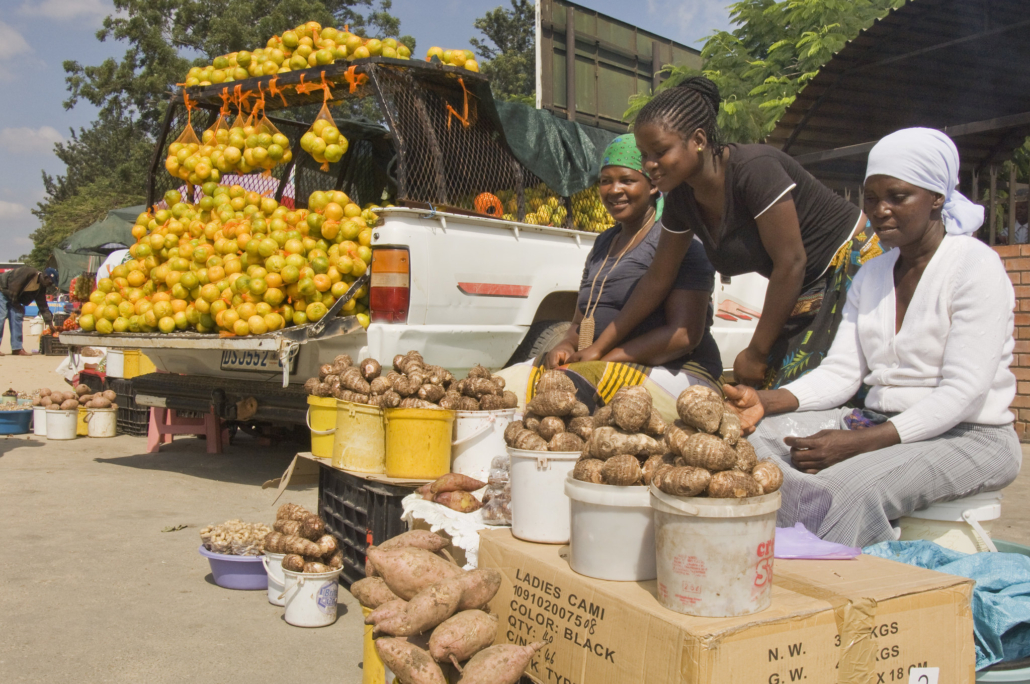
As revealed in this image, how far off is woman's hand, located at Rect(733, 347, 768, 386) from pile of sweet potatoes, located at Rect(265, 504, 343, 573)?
188 centimetres

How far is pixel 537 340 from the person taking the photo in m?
5.92

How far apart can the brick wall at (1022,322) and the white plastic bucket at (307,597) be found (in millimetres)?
6382

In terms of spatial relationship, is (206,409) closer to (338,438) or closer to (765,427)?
(338,438)

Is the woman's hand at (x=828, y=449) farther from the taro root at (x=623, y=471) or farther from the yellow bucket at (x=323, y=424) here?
the yellow bucket at (x=323, y=424)

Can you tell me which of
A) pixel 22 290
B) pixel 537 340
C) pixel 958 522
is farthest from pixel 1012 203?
pixel 22 290

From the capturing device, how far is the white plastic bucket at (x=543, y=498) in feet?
7.88

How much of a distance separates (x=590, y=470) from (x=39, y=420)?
26.2ft

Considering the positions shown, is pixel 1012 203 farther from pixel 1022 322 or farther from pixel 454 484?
pixel 454 484

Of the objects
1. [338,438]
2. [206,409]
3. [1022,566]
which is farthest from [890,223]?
[206,409]

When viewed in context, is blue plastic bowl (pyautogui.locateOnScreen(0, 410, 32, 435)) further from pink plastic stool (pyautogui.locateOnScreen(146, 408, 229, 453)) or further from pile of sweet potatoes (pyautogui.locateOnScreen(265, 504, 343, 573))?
pile of sweet potatoes (pyautogui.locateOnScreen(265, 504, 343, 573))

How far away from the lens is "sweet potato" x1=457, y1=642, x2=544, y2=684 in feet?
6.76

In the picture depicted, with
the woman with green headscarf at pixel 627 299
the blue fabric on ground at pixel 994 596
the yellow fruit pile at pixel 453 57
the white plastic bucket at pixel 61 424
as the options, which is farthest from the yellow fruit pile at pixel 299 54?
the blue fabric on ground at pixel 994 596

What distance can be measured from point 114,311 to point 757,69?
8848 millimetres

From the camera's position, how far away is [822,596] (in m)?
1.91
